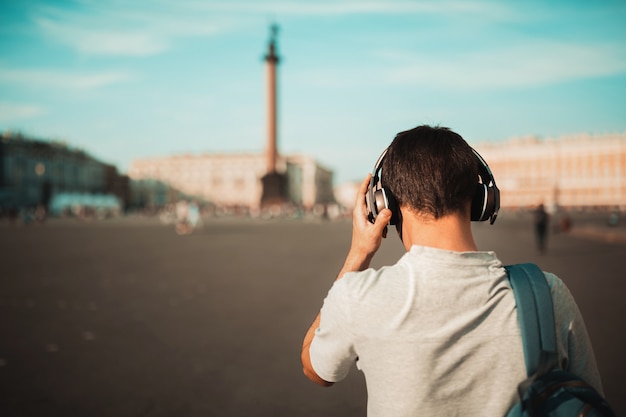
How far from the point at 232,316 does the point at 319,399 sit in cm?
258

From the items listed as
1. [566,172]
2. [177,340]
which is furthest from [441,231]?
[566,172]

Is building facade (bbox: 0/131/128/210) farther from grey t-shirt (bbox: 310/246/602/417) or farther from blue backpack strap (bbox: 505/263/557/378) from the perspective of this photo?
blue backpack strap (bbox: 505/263/557/378)

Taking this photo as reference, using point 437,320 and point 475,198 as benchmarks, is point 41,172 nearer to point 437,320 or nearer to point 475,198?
point 475,198

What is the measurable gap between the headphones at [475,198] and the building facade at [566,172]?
90.7 m

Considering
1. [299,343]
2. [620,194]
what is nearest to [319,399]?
[299,343]

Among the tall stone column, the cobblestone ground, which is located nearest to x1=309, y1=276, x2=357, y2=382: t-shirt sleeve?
the cobblestone ground

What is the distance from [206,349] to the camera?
464 centimetres

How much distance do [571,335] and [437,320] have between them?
299 millimetres

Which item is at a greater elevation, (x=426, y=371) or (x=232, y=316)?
(x=426, y=371)

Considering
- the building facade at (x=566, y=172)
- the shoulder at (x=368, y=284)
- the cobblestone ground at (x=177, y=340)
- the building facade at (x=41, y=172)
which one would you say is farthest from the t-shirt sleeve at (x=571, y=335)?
the building facade at (x=566, y=172)

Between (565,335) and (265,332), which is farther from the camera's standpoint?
(265,332)

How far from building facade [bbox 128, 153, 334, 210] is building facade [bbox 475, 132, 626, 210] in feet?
136

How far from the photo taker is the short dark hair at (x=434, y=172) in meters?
1.26

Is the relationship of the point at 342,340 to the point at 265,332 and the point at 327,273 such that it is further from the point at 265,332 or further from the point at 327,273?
the point at 327,273
